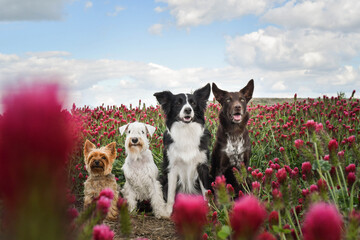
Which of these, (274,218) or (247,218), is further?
(274,218)

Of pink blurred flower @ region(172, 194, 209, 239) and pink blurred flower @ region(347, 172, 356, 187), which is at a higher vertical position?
pink blurred flower @ region(172, 194, 209, 239)

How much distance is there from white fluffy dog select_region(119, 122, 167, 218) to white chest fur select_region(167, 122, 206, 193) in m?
0.34

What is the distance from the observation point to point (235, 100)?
5.12 meters

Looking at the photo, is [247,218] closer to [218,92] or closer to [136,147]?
[136,147]

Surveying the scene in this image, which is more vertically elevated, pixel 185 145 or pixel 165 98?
pixel 165 98

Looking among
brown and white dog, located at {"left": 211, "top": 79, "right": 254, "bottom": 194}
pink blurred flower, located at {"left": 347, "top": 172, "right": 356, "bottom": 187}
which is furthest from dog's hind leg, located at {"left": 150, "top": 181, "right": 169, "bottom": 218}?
pink blurred flower, located at {"left": 347, "top": 172, "right": 356, "bottom": 187}

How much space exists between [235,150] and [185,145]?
77 centimetres

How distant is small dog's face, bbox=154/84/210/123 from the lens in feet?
16.4

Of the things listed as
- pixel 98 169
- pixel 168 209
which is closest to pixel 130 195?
pixel 168 209

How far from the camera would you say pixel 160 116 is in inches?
349

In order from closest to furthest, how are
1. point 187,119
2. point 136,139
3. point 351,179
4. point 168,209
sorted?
point 351,179 < point 136,139 < point 187,119 < point 168,209

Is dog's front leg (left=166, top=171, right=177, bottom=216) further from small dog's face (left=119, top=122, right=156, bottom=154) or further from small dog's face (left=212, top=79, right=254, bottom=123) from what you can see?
small dog's face (left=212, top=79, right=254, bottom=123)

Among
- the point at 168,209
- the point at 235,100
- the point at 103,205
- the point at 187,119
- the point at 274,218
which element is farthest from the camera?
the point at 168,209

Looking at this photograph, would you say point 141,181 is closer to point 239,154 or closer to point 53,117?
point 239,154
